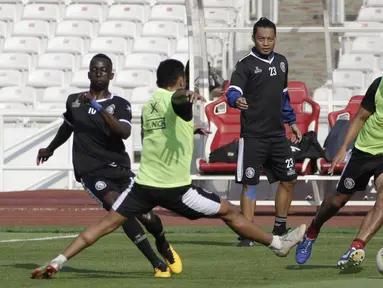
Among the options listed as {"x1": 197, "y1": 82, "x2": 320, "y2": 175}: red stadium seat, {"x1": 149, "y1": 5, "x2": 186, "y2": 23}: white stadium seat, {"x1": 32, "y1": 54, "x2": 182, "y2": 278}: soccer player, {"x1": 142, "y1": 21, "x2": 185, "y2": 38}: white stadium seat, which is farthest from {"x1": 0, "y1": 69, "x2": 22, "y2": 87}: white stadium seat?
{"x1": 32, "y1": 54, "x2": 182, "y2": 278}: soccer player

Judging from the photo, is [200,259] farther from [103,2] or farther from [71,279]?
[103,2]

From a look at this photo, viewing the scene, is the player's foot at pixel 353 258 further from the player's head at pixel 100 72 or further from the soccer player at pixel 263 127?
the soccer player at pixel 263 127

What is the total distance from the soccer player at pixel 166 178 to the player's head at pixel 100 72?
86cm

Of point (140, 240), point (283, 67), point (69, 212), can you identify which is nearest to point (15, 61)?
point (69, 212)

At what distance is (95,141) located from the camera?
10703 mm

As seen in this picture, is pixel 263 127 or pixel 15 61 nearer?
pixel 263 127

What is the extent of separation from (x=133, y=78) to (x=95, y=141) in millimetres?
15237

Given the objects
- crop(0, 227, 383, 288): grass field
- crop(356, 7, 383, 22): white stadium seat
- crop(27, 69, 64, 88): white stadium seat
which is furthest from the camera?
crop(27, 69, 64, 88): white stadium seat

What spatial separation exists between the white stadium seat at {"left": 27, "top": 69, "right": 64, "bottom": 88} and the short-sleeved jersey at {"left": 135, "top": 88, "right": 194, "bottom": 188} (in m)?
17.3

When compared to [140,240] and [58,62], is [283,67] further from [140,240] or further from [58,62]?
[58,62]

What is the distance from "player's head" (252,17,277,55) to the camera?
12.6 m

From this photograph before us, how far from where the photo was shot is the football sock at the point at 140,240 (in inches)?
403

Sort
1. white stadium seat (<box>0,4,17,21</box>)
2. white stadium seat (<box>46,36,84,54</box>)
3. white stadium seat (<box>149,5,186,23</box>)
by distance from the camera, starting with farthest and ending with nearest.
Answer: white stadium seat (<box>0,4,17,21</box>) < white stadium seat (<box>46,36,84,54</box>) < white stadium seat (<box>149,5,186,23</box>)

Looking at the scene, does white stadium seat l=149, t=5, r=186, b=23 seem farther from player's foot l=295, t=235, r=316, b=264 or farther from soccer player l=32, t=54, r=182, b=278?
player's foot l=295, t=235, r=316, b=264
